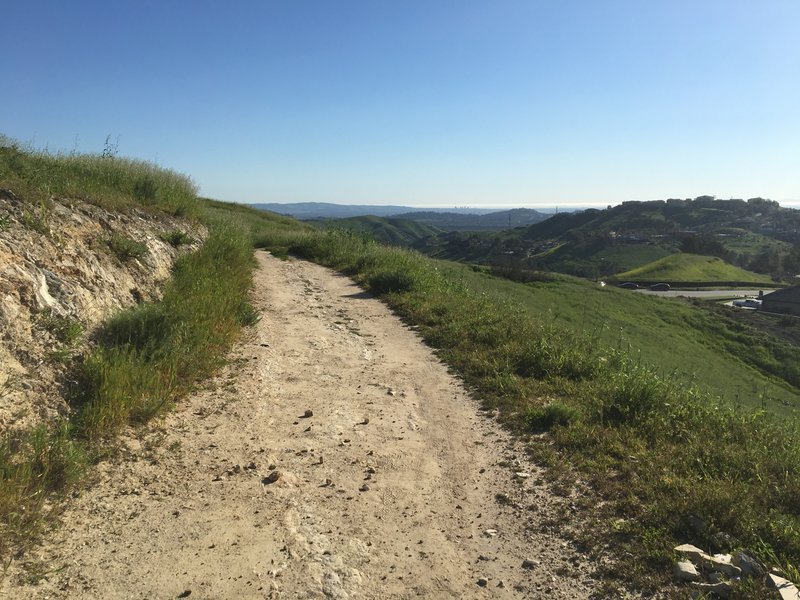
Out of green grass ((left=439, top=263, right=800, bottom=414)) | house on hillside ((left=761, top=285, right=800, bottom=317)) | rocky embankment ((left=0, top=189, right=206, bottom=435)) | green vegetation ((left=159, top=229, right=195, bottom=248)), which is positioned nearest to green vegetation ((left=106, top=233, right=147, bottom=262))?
rocky embankment ((left=0, top=189, right=206, bottom=435))

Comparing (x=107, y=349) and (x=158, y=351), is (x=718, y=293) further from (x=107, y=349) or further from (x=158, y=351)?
(x=107, y=349)

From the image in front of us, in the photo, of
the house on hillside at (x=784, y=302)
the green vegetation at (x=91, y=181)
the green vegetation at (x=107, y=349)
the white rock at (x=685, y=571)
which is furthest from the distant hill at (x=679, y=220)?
the white rock at (x=685, y=571)

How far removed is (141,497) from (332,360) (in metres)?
3.89

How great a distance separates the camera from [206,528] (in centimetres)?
344

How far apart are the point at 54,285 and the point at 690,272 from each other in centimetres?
9034

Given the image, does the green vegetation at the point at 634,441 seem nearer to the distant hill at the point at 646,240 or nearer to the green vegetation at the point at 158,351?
the green vegetation at the point at 158,351

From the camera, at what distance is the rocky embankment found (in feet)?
13.2

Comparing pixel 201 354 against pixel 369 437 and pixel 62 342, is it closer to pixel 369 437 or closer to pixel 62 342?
pixel 62 342

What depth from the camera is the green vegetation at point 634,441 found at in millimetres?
3486

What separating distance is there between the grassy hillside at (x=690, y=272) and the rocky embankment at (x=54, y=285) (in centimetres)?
8003

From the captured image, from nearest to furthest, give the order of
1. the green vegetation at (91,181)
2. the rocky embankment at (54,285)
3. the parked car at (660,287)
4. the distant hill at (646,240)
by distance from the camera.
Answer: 1. the rocky embankment at (54,285)
2. the green vegetation at (91,181)
3. the parked car at (660,287)
4. the distant hill at (646,240)

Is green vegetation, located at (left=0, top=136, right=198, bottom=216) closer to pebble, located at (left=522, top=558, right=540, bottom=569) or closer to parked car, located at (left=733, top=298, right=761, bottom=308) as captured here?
pebble, located at (left=522, top=558, right=540, bottom=569)

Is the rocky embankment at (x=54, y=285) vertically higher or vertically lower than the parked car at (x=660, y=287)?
higher

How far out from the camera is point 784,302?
5731 cm
